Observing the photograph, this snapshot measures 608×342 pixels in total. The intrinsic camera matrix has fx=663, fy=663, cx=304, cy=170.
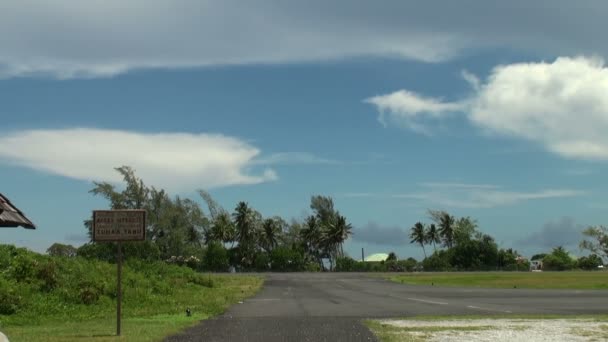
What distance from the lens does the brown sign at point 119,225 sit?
16297mm

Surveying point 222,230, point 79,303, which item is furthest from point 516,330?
point 222,230

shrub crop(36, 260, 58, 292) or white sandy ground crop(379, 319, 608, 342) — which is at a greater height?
shrub crop(36, 260, 58, 292)

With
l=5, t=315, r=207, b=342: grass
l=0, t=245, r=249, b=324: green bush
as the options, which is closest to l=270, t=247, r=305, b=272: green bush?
l=0, t=245, r=249, b=324: green bush

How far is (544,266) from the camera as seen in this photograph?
119 meters

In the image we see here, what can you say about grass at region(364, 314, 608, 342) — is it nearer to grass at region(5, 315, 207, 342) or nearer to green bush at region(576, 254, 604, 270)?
grass at region(5, 315, 207, 342)

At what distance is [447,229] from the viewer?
150 meters

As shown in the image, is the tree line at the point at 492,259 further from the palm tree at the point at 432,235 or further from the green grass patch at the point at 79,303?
the green grass patch at the point at 79,303

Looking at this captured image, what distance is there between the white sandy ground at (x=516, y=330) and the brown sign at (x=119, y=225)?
6.95 metres

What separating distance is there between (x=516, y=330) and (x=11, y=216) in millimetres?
12868

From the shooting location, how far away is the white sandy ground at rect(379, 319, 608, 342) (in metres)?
15.4

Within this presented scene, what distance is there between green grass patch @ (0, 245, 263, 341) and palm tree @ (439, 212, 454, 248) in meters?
122

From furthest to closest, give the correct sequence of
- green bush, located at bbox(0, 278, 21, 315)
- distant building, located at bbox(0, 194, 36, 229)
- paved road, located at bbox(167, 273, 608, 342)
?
green bush, located at bbox(0, 278, 21, 315) < paved road, located at bbox(167, 273, 608, 342) < distant building, located at bbox(0, 194, 36, 229)

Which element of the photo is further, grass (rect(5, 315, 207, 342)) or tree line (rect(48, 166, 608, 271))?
tree line (rect(48, 166, 608, 271))

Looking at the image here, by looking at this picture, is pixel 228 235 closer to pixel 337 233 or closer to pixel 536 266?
pixel 337 233
